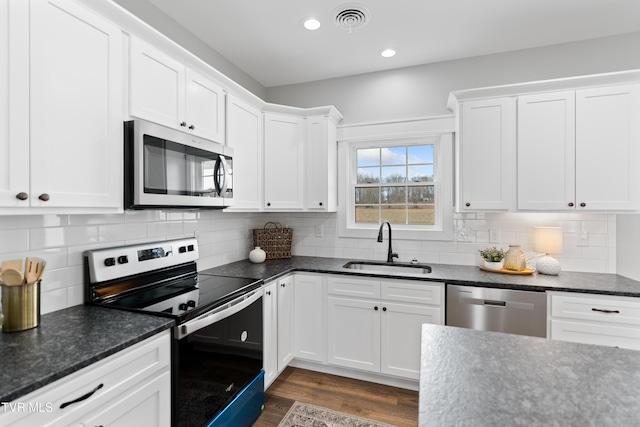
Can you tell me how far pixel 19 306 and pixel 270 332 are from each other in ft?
4.75

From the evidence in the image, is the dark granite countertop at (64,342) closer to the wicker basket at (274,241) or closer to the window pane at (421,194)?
the wicker basket at (274,241)

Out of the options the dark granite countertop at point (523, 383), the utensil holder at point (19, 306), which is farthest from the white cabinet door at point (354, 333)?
the utensil holder at point (19, 306)

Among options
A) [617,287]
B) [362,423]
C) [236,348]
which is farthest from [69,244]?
[617,287]

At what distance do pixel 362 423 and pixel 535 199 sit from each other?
201cm

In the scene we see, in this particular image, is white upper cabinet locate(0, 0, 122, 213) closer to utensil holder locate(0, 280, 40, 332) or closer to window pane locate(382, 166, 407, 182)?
utensil holder locate(0, 280, 40, 332)

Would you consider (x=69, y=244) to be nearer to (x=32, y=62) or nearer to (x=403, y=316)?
(x=32, y=62)

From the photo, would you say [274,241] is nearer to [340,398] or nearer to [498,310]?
[340,398]

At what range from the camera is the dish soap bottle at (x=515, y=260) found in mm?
2490

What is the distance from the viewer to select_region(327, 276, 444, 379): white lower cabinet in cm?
236

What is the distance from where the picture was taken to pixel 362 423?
82.0 inches

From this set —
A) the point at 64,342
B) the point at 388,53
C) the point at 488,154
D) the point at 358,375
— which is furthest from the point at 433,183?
the point at 64,342

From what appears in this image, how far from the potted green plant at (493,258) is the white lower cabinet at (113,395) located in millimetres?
Answer: 2329

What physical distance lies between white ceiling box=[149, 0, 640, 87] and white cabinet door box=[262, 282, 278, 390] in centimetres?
192

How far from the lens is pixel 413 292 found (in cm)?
238
